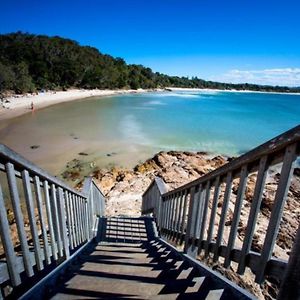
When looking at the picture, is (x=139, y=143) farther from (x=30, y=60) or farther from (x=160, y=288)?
(x=30, y=60)

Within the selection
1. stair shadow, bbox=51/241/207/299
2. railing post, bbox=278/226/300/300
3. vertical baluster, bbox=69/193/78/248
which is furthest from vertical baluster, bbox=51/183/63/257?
railing post, bbox=278/226/300/300

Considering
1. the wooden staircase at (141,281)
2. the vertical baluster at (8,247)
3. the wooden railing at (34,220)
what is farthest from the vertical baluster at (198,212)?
the vertical baluster at (8,247)

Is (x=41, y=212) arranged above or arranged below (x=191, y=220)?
above

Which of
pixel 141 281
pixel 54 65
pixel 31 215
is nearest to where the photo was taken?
pixel 31 215

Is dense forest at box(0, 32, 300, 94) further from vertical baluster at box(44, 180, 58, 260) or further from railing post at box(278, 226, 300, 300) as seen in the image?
railing post at box(278, 226, 300, 300)

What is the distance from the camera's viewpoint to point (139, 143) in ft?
66.9

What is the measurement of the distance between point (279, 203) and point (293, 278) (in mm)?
375

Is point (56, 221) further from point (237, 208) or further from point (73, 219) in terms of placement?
point (237, 208)

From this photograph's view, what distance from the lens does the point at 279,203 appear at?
152 centimetres

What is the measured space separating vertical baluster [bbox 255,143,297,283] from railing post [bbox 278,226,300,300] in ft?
0.76

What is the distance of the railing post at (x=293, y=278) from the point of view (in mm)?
1321

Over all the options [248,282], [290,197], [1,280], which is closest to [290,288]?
[1,280]

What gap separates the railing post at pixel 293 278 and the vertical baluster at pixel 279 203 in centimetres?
23

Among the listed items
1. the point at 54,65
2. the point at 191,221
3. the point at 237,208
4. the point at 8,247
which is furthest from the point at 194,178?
the point at 54,65
